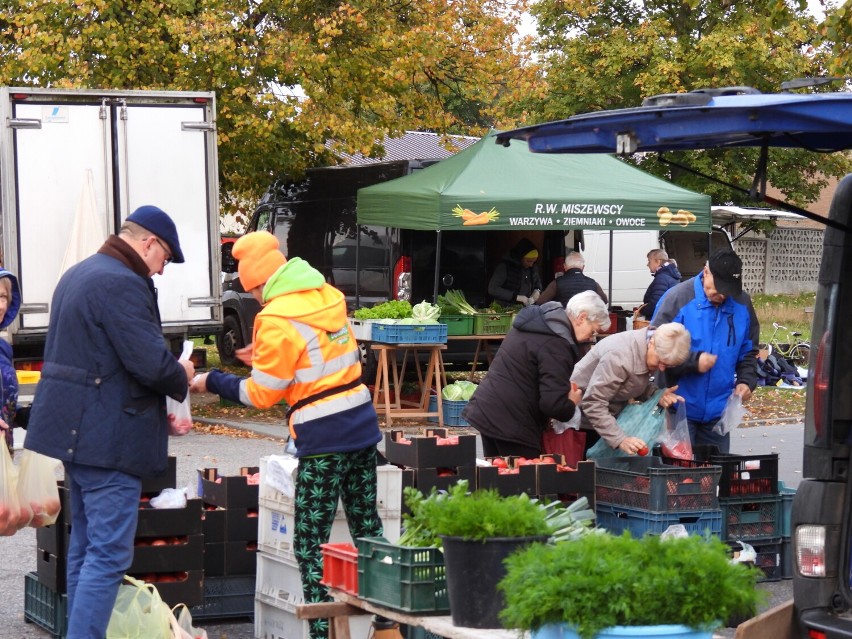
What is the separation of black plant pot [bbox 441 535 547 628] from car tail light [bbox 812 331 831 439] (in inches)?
45.2

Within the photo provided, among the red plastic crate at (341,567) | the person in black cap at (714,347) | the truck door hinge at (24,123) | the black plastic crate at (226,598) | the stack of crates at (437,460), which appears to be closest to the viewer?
the red plastic crate at (341,567)

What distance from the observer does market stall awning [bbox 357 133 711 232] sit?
13281 millimetres

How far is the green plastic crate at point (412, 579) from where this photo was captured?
4.41 m

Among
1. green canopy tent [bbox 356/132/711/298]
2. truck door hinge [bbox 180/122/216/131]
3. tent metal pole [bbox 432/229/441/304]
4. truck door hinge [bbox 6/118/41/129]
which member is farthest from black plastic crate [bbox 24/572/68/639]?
tent metal pole [bbox 432/229/441/304]

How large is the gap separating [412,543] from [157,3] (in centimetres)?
1236

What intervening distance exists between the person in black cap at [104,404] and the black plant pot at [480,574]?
1.52 metres

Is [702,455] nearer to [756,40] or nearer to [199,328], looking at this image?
[199,328]

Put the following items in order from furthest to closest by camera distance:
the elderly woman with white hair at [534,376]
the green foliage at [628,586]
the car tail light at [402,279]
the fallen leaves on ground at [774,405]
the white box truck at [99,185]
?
the fallen leaves on ground at [774,405]
the car tail light at [402,279]
the white box truck at [99,185]
the elderly woman with white hair at [534,376]
the green foliage at [628,586]

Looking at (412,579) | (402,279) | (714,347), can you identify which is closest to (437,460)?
(714,347)

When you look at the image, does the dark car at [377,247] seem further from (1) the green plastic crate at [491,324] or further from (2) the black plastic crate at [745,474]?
(2) the black plastic crate at [745,474]

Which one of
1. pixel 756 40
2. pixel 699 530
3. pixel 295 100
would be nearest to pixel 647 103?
pixel 699 530

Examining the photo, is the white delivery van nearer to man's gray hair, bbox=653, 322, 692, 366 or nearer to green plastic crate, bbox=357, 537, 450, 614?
man's gray hair, bbox=653, 322, 692, 366

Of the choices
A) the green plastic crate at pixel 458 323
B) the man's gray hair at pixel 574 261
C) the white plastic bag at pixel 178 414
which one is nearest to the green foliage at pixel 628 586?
the white plastic bag at pixel 178 414

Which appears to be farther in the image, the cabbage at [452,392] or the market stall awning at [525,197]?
the cabbage at [452,392]
